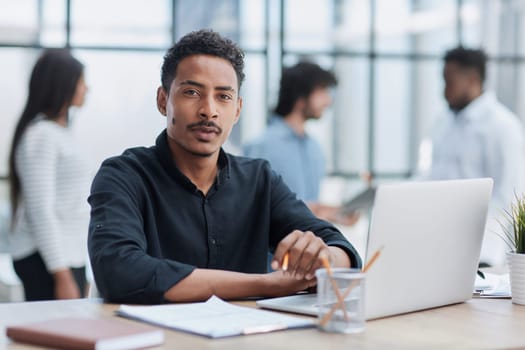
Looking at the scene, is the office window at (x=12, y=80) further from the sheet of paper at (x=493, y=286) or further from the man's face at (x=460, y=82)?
the sheet of paper at (x=493, y=286)

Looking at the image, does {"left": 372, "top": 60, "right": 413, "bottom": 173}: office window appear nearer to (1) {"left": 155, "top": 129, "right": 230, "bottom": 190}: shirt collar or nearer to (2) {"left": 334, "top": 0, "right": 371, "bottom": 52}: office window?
(2) {"left": 334, "top": 0, "right": 371, "bottom": 52}: office window

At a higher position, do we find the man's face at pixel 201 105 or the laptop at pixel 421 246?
the man's face at pixel 201 105

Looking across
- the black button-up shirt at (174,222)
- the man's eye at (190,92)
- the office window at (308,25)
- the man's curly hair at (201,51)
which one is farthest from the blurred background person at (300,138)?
the office window at (308,25)

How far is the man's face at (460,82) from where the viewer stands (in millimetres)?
4898

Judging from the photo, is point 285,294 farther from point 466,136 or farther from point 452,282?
point 466,136

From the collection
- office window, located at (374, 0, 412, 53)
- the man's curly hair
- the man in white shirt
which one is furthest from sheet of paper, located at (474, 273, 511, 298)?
office window, located at (374, 0, 412, 53)

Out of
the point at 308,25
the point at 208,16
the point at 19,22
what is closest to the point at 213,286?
the point at 19,22

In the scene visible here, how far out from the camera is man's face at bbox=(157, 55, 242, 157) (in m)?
2.40

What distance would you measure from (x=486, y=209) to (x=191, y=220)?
80cm

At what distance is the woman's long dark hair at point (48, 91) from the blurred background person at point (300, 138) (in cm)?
→ 91

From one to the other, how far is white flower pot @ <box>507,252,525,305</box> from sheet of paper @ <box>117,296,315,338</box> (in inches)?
24.3

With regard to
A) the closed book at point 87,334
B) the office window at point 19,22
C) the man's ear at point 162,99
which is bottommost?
the closed book at point 87,334

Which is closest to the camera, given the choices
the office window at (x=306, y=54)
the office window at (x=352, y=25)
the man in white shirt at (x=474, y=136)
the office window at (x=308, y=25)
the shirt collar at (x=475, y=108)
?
the man in white shirt at (x=474, y=136)

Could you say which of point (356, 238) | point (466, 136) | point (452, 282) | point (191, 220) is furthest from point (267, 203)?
point (356, 238)
